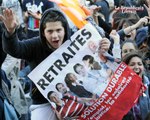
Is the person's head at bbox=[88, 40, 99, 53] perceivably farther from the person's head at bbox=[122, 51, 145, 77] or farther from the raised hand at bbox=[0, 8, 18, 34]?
the person's head at bbox=[122, 51, 145, 77]

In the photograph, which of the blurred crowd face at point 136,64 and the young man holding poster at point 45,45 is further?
the blurred crowd face at point 136,64

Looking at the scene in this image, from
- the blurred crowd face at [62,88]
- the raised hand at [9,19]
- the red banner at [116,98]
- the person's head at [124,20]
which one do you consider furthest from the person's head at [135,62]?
the person's head at [124,20]

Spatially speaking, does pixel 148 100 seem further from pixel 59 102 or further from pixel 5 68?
pixel 5 68

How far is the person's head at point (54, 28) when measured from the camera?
15.1ft

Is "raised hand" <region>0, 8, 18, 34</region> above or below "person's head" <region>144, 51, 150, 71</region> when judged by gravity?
above

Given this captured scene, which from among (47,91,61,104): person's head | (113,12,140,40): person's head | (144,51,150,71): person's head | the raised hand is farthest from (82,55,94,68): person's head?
(113,12,140,40): person's head

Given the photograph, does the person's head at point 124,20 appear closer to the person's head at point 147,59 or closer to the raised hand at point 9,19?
the person's head at point 147,59

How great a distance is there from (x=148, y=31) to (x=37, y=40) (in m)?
2.95

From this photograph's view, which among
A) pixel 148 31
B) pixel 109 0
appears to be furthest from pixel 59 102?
pixel 109 0

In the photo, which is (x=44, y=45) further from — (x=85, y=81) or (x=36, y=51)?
(x=85, y=81)

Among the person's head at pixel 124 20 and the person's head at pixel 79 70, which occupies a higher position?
the person's head at pixel 79 70

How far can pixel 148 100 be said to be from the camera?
540 centimetres

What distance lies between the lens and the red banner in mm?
4559

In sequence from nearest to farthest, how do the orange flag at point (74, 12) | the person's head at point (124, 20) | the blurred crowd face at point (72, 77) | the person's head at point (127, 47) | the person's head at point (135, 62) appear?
the blurred crowd face at point (72, 77) < the orange flag at point (74, 12) < the person's head at point (135, 62) < the person's head at point (127, 47) < the person's head at point (124, 20)
